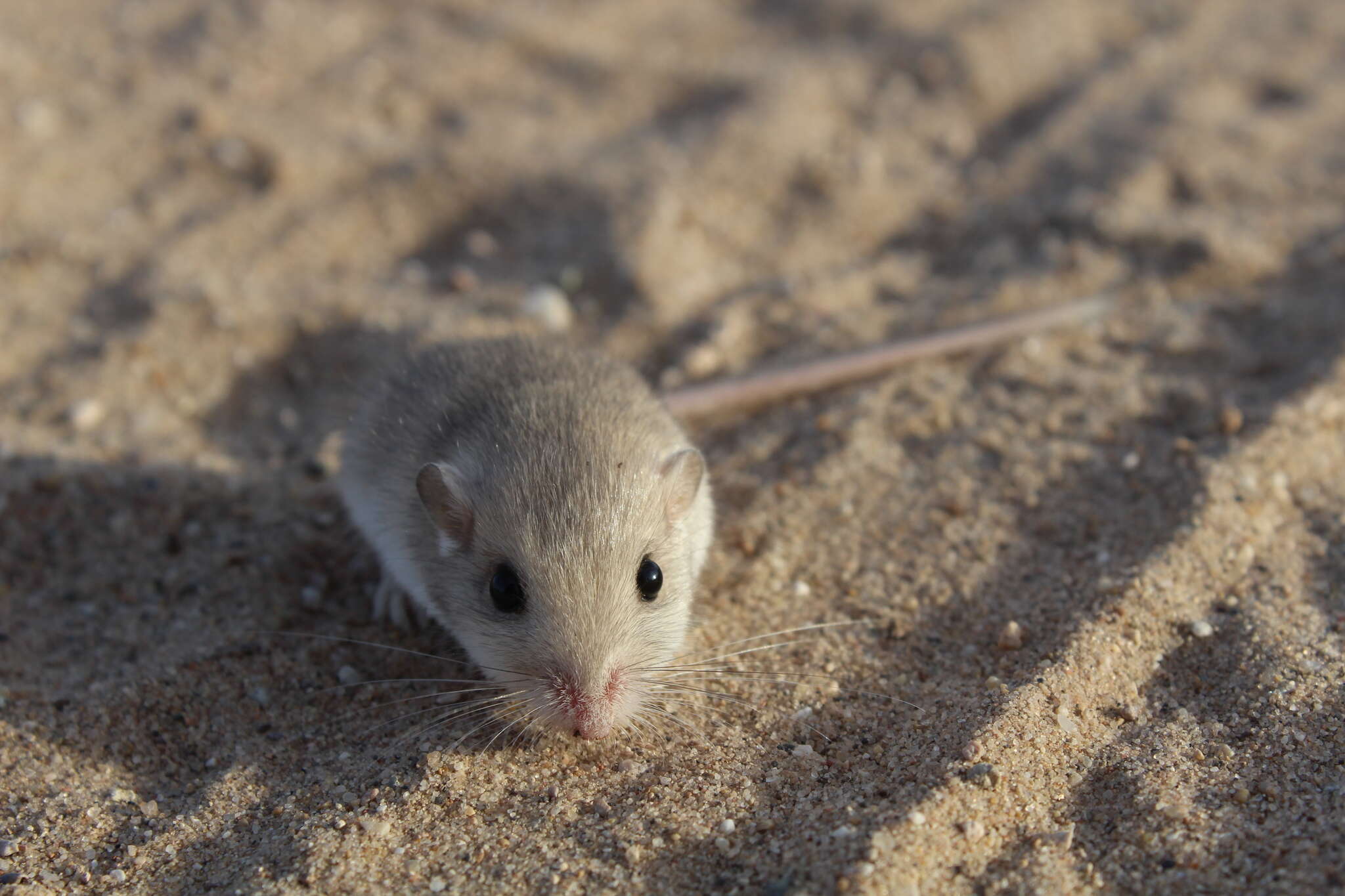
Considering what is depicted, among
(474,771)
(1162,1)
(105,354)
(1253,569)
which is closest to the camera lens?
(474,771)

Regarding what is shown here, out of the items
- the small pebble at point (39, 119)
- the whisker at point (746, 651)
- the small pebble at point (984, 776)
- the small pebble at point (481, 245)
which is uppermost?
the small pebble at point (39, 119)

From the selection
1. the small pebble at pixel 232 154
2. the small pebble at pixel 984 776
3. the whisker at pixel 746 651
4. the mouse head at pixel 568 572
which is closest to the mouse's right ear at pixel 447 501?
the mouse head at pixel 568 572

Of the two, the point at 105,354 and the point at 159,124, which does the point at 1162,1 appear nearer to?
the point at 159,124

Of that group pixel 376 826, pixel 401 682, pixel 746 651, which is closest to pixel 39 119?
pixel 401 682

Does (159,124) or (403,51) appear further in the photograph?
(403,51)

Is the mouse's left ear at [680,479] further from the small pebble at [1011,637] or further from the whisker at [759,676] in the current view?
the small pebble at [1011,637]

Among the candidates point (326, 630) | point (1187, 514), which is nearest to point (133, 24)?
point (326, 630)

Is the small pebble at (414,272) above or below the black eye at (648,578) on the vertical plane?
below
